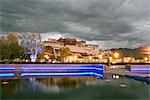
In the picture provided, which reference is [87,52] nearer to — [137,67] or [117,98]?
[137,67]

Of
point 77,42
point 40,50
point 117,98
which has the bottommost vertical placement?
point 117,98

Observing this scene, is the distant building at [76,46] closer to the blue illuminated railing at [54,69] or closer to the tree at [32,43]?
the tree at [32,43]

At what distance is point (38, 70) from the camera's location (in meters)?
25.7

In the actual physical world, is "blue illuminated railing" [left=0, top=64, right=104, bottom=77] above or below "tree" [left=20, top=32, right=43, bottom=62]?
below

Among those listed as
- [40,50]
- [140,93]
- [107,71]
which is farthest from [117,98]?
[40,50]

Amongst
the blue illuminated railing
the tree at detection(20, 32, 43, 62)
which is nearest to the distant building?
the tree at detection(20, 32, 43, 62)

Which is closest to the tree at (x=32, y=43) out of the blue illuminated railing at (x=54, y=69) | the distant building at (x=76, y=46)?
the blue illuminated railing at (x=54, y=69)

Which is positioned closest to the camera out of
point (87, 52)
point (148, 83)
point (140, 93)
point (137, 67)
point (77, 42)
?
point (140, 93)

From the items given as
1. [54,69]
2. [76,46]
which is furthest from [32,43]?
[76,46]

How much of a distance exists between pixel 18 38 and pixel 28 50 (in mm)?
3040

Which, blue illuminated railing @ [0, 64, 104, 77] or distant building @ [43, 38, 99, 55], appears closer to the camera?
blue illuminated railing @ [0, 64, 104, 77]

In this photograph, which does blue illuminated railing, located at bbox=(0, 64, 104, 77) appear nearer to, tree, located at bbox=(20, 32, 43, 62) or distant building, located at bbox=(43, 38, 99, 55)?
tree, located at bbox=(20, 32, 43, 62)

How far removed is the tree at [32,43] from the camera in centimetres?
3706

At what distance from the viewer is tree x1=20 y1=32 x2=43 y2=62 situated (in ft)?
122
